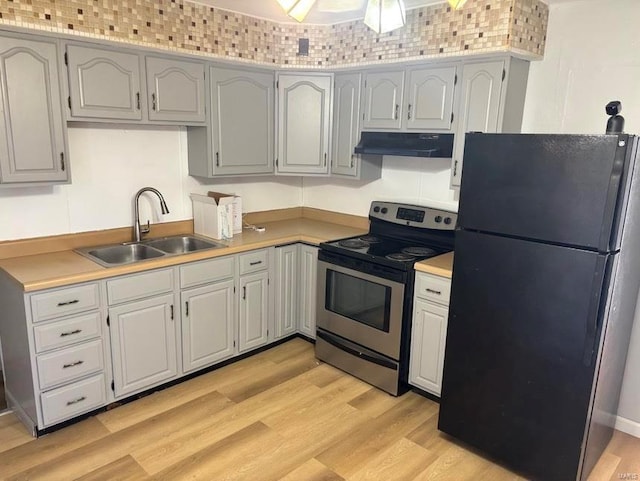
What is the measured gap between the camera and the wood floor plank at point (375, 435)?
2393mm

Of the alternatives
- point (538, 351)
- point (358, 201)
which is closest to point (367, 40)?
point (358, 201)

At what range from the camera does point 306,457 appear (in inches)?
95.3

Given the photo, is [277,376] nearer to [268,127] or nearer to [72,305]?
[72,305]

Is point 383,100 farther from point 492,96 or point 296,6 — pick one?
point 296,6

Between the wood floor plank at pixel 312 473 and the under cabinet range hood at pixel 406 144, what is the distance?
1.89m

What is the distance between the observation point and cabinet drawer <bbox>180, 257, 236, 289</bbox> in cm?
290

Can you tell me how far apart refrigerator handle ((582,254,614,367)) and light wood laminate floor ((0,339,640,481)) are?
812mm

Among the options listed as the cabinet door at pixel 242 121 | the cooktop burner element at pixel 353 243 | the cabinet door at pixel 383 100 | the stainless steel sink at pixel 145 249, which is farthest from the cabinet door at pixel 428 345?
the cabinet door at pixel 242 121

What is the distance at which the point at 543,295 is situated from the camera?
6.79 ft

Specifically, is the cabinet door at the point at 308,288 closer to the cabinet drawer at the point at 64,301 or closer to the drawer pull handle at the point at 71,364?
the cabinet drawer at the point at 64,301

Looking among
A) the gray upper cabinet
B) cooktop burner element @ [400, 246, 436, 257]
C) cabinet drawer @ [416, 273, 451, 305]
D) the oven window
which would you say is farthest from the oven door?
the gray upper cabinet

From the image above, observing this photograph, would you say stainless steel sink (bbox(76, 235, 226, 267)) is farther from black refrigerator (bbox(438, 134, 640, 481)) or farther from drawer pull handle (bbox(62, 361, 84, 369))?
black refrigerator (bbox(438, 134, 640, 481))

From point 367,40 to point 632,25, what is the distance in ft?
4.97

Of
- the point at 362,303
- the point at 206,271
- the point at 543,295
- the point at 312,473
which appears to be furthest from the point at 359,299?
the point at 543,295
